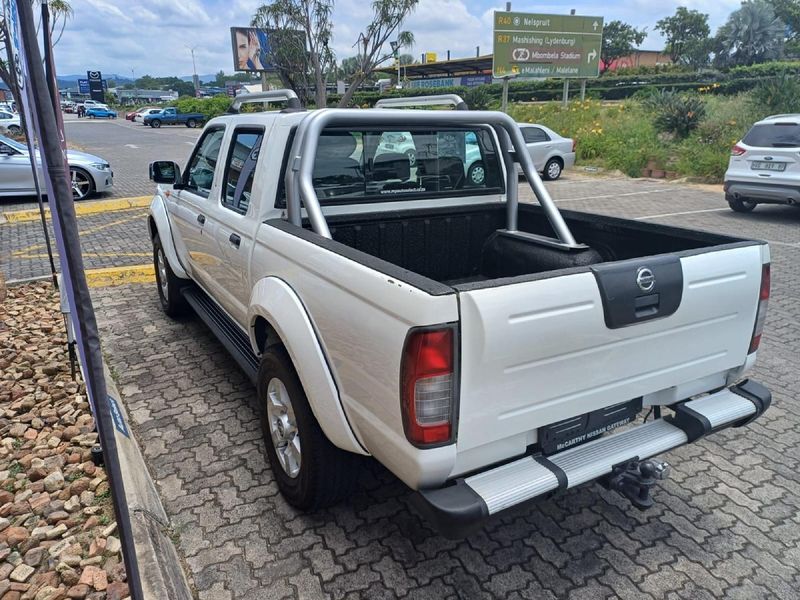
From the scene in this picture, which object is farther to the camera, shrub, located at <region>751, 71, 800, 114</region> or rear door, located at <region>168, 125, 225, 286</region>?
shrub, located at <region>751, 71, 800, 114</region>

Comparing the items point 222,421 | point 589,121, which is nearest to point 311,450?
point 222,421

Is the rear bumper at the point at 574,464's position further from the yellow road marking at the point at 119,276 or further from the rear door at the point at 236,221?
the yellow road marking at the point at 119,276

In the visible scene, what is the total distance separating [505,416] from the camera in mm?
2174

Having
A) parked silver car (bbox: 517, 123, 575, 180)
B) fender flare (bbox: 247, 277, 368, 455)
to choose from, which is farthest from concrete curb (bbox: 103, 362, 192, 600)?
parked silver car (bbox: 517, 123, 575, 180)

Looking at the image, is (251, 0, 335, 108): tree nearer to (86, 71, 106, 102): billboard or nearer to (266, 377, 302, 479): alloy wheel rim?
(266, 377, 302, 479): alloy wheel rim

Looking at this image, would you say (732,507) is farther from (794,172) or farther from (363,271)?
(794,172)

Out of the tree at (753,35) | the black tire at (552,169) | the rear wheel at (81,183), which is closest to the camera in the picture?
the rear wheel at (81,183)

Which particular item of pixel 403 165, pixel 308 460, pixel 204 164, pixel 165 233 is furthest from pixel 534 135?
pixel 308 460

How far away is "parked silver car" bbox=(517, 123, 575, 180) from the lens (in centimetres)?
1584

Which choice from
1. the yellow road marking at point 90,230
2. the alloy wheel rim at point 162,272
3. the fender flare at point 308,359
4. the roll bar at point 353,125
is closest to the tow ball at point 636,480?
the fender flare at point 308,359

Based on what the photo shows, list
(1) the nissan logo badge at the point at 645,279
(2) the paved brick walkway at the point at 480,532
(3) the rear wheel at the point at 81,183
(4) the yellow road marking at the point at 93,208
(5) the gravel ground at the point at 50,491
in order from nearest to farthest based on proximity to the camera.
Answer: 1. (1) the nissan logo badge at the point at 645,279
2. (5) the gravel ground at the point at 50,491
3. (2) the paved brick walkway at the point at 480,532
4. (4) the yellow road marking at the point at 93,208
5. (3) the rear wheel at the point at 81,183

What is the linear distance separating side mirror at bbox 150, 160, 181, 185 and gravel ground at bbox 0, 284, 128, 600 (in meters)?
1.61

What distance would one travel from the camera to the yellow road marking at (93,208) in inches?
434

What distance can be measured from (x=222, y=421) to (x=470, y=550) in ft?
6.27
